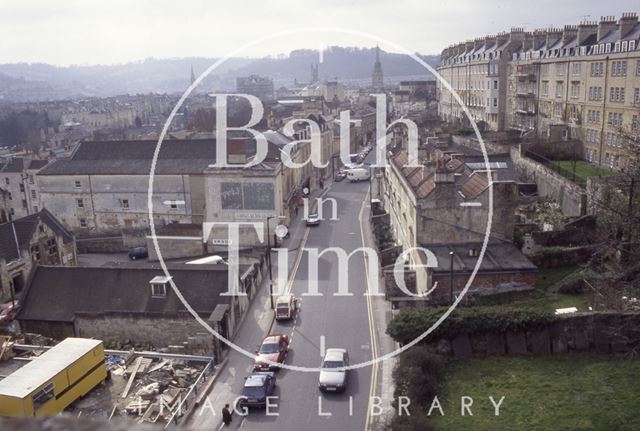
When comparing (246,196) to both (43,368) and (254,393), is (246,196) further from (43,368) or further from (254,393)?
(254,393)

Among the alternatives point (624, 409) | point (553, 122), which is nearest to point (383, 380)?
point (624, 409)

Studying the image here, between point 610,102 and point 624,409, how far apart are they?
107 ft

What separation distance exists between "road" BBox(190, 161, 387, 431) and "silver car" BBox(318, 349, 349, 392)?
298mm

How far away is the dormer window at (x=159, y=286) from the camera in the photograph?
24266mm

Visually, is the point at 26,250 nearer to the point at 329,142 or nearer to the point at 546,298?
the point at 546,298

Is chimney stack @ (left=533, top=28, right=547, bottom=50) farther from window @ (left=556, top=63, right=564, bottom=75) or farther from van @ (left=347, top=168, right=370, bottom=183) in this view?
van @ (left=347, top=168, right=370, bottom=183)

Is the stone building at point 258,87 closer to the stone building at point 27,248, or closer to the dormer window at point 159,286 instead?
the stone building at point 27,248

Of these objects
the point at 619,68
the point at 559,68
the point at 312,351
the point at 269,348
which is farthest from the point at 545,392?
the point at 559,68

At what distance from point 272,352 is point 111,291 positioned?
8609mm

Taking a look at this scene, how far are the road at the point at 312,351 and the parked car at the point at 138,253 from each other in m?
10.7

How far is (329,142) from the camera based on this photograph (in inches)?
2562

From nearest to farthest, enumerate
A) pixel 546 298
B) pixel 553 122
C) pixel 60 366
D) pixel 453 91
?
pixel 60 366 → pixel 546 298 → pixel 553 122 → pixel 453 91

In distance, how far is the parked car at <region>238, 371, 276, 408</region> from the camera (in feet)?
60.5

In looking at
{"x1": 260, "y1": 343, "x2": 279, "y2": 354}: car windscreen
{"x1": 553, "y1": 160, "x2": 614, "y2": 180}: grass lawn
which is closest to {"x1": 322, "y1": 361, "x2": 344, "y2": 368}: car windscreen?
{"x1": 260, "y1": 343, "x2": 279, "y2": 354}: car windscreen
